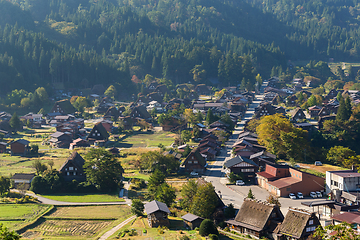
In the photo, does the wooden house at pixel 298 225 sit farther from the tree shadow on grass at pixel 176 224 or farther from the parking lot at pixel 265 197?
the tree shadow on grass at pixel 176 224

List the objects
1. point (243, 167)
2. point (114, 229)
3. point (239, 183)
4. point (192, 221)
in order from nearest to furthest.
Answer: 1. point (192, 221)
2. point (114, 229)
3. point (239, 183)
4. point (243, 167)

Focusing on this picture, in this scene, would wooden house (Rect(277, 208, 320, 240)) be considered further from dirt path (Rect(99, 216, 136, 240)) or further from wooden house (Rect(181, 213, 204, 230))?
dirt path (Rect(99, 216, 136, 240))

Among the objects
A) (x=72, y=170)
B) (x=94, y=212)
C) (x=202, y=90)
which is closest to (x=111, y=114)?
(x=202, y=90)

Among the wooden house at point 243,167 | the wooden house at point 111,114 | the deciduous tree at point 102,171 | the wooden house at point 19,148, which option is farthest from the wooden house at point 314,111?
the wooden house at point 19,148

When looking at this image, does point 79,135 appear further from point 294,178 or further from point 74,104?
point 294,178

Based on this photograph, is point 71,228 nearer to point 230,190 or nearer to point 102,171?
point 102,171

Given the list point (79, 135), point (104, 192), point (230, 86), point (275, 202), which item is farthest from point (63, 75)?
point (275, 202)
